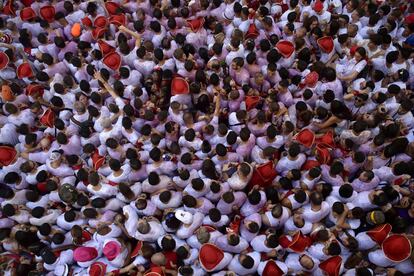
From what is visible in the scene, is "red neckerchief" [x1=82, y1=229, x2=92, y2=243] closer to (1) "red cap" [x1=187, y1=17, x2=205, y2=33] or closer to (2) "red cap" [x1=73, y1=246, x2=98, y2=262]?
(2) "red cap" [x1=73, y1=246, x2=98, y2=262]

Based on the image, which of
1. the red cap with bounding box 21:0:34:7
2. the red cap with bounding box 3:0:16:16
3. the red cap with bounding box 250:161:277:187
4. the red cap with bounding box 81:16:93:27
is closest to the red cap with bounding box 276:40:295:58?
the red cap with bounding box 250:161:277:187

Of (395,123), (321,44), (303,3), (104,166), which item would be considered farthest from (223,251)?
(303,3)

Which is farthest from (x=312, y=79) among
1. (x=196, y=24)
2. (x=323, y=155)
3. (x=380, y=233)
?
(x=380, y=233)

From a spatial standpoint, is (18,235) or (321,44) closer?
(18,235)

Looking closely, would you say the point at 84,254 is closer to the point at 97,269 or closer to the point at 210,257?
the point at 97,269

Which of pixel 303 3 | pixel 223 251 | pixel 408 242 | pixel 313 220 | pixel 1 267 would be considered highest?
pixel 303 3

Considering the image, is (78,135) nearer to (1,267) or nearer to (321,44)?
(1,267)
